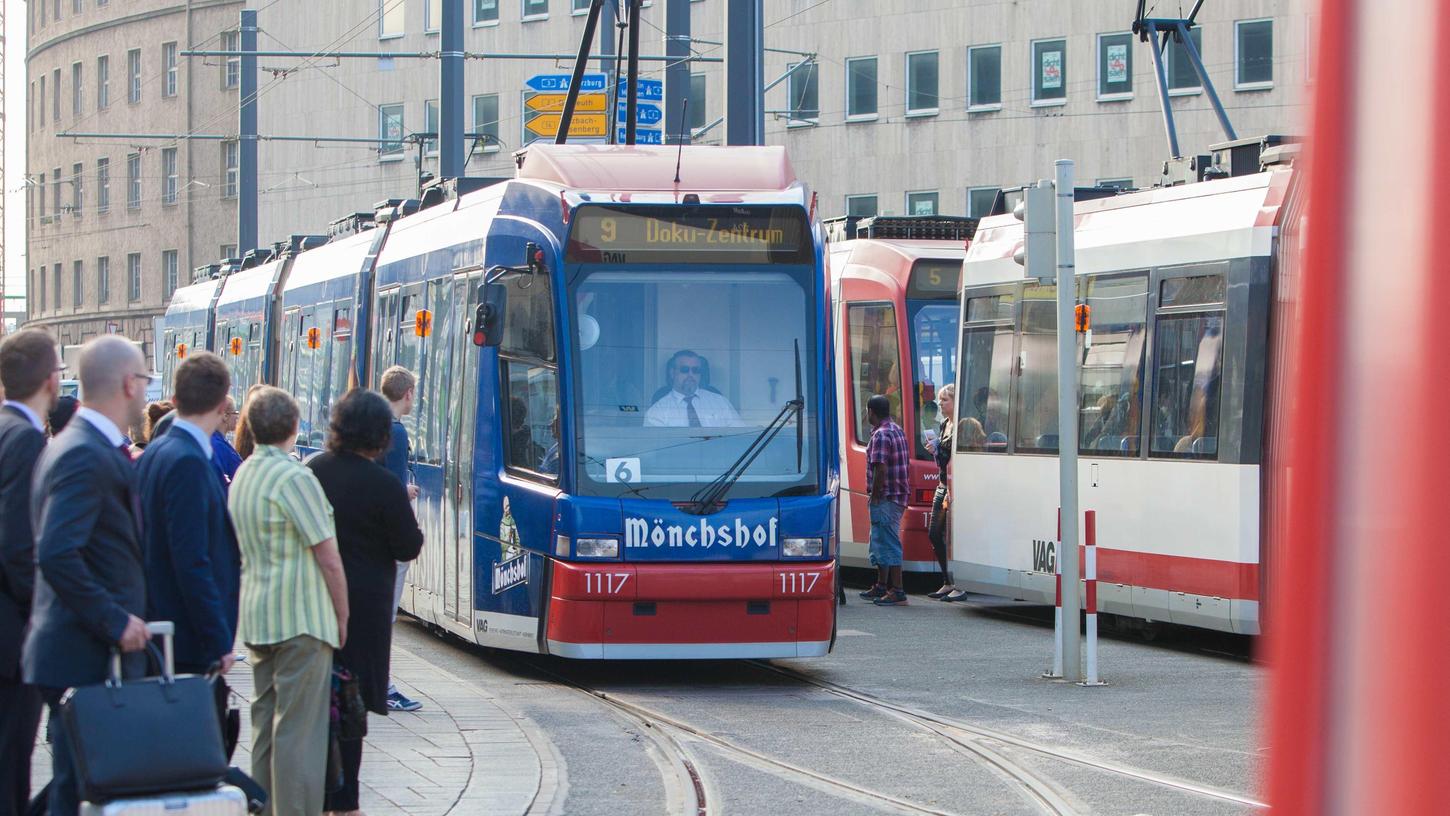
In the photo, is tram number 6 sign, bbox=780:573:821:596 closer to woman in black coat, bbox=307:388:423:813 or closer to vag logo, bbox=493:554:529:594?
vag logo, bbox=493:554:529:594

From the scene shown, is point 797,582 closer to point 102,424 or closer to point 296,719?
point 296,719

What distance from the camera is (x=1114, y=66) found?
42312mm

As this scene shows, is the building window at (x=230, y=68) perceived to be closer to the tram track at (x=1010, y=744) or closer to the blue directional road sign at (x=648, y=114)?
the blue directional road sign at (x=648, y=114)

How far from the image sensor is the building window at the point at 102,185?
66688mm

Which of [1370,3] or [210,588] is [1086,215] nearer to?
[210,588]

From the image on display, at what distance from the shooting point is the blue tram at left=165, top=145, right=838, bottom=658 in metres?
11.3

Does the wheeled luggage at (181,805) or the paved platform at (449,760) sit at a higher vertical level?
the wheeled luggage at (181,805)

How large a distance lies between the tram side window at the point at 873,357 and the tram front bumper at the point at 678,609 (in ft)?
24.3

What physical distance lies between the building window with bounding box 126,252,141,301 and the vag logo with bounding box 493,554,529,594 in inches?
2200

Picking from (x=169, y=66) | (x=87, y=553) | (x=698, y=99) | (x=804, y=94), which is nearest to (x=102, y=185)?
(x=169, y=66)

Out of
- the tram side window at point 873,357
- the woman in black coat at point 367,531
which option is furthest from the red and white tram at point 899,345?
the woman in black coat at point 367,531

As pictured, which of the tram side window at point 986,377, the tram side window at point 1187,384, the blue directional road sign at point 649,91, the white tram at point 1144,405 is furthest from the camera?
the blue directional road sign at point 649,91

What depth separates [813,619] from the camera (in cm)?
1146

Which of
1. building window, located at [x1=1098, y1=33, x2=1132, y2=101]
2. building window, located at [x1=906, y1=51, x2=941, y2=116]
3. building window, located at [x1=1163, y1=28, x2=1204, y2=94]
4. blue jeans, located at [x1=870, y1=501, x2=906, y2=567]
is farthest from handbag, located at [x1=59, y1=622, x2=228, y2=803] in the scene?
building window, located at [x1=906, y1=51, x2=941, y2=116]
